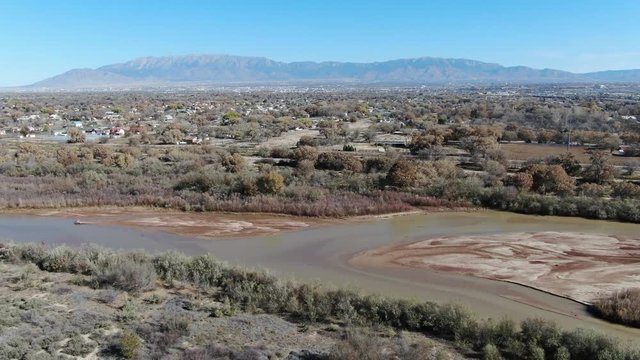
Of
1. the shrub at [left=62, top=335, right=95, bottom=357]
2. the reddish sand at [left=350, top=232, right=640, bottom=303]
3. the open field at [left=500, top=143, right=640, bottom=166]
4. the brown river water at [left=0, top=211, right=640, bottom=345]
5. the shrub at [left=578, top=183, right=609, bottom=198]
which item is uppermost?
the open field at [left=500, top=143, right=640, bottom=166]

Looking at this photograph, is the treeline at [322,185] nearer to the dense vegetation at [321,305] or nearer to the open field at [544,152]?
the open field at [544,152]

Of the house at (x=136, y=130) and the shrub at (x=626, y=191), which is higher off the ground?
the house at (x=136, y=130)

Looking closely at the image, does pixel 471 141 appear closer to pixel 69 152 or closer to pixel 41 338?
pixel 69 152

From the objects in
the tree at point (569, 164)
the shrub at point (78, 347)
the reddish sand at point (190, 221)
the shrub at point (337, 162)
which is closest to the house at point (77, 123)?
the shrub at point (337, 162)

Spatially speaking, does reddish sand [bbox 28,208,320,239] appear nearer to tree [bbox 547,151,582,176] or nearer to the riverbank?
the riverbank

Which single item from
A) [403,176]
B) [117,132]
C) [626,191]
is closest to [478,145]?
[403,176]

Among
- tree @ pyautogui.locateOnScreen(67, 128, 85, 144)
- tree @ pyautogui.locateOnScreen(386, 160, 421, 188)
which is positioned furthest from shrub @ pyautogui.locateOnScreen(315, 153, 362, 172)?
tree @ pyautogui.locateOnScreen(67, 128, 85, 144)
